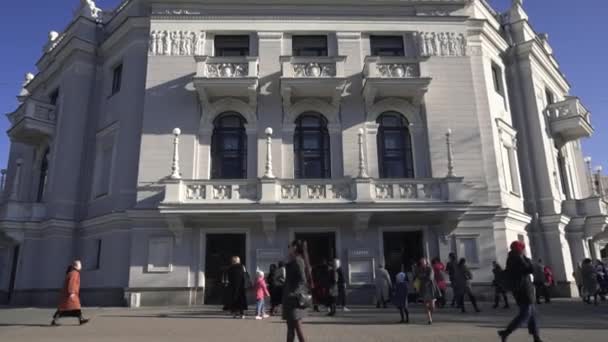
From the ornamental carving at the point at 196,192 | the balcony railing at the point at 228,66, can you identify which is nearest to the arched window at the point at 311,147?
the balcony railing at the point at 228,66

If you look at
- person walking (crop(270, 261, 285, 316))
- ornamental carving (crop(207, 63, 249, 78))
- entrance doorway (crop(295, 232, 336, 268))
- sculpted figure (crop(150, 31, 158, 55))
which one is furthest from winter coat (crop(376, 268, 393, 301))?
sculpted figure (crop(150, 31, 158, 55))

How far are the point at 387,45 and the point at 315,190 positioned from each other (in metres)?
7.88

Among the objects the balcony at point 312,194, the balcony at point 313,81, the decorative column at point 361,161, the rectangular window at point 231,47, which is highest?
the rectangular window at point 231,47

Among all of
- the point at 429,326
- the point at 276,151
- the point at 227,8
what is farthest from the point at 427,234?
the point at 227,8

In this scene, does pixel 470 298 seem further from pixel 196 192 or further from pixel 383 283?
pixel 196 192

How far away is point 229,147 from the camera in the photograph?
1911 centimetres

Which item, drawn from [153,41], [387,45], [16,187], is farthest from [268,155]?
[16,187]

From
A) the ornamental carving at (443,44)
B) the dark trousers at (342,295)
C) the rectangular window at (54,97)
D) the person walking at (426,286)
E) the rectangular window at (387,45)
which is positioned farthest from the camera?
the rectangular window at (54,97)

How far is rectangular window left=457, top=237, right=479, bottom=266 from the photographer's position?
17828 mm

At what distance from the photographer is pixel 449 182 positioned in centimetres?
1722

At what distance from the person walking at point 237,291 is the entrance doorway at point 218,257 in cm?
422

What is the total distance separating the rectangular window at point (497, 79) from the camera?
22.5 metres

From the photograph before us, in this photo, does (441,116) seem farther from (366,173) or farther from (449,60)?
(366,173)

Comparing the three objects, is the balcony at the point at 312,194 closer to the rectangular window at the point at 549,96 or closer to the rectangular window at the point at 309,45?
the rectangular window at the point at 309,45
